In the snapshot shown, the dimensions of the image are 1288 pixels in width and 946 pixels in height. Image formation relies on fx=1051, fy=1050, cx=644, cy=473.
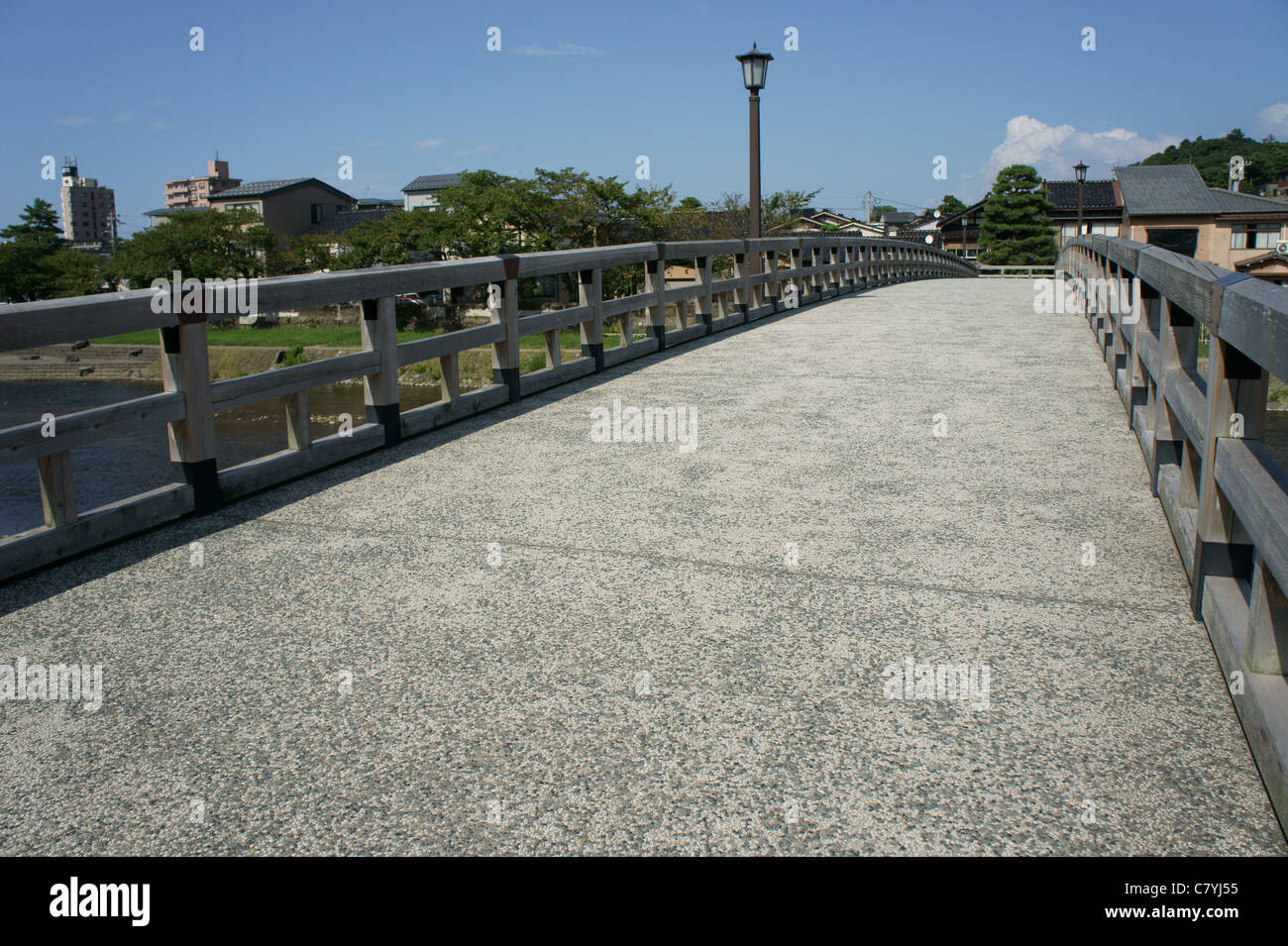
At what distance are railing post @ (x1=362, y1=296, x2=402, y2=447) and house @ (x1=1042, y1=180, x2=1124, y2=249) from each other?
6839 cm

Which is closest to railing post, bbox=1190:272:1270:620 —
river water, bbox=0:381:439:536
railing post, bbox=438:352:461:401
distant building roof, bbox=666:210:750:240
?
river water, bbox=0:381:439:536

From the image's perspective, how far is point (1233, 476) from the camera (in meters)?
3.22

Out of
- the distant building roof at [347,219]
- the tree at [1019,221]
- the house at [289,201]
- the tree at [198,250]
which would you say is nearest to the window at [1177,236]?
the tree at [1019,221]

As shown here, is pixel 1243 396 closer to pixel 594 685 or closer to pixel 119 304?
pixel 594 685

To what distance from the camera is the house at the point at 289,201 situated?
338 ft

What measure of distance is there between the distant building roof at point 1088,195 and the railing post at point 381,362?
72.3 meters

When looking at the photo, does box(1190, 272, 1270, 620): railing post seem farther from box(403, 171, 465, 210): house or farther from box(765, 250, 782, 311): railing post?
box(403, 171, 465, 210): house

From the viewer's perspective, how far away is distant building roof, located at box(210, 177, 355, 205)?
4122 inches

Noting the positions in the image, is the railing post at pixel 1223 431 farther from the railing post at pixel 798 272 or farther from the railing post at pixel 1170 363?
the railing post at pixel 798 272

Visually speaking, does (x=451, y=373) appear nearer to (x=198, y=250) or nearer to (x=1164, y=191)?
(x=1164, y=191)

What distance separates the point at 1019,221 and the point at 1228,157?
8789 centimetres

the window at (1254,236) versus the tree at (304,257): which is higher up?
A: the tree at (304,257)

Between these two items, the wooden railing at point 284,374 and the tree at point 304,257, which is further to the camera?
the tree at point 304,257

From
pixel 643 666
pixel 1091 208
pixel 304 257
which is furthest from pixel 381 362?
pixel 304 257
